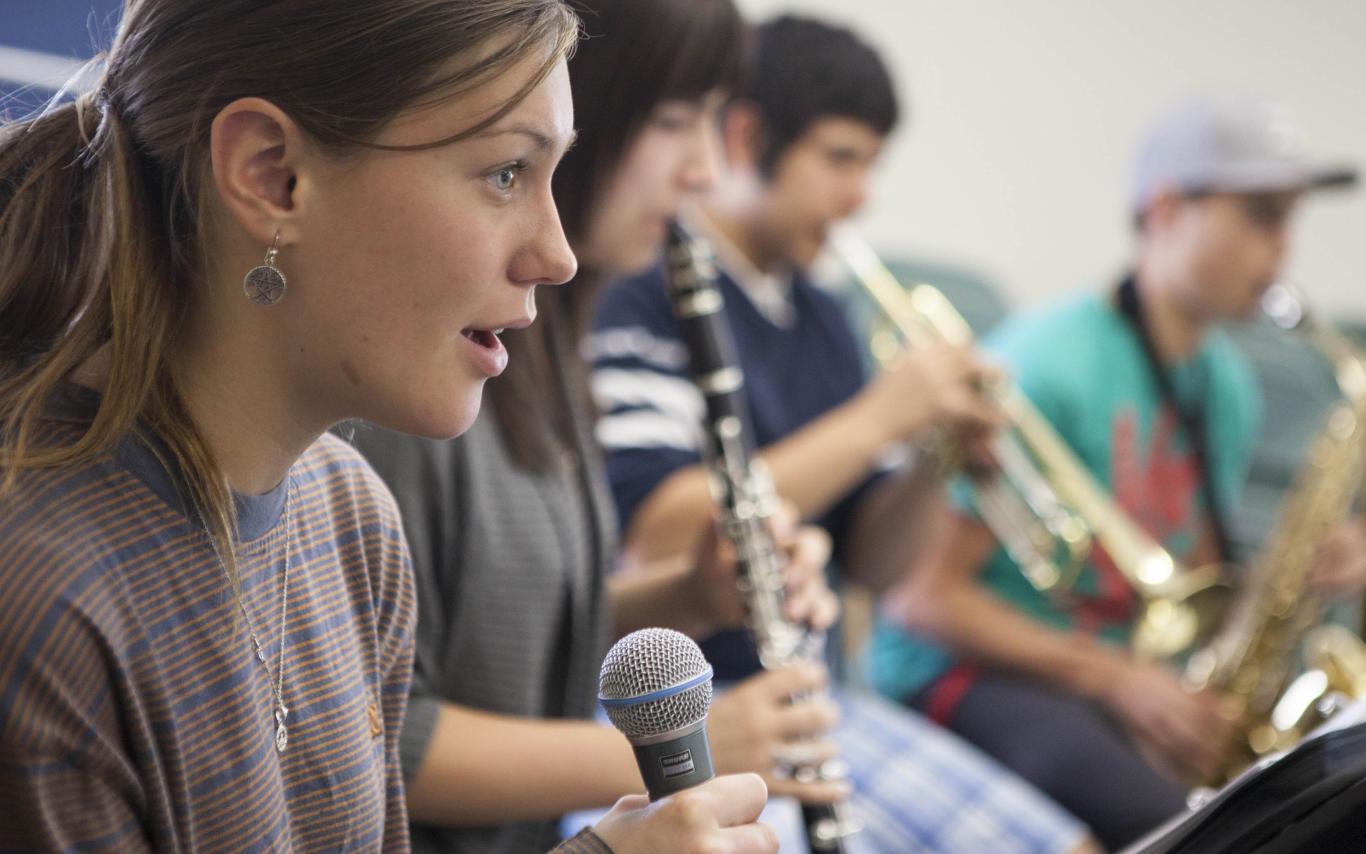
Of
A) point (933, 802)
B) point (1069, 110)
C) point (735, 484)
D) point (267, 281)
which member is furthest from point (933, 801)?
point (1069, 110)

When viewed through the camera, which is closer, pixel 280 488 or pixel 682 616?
pixel 280 488

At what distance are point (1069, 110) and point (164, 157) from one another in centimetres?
311

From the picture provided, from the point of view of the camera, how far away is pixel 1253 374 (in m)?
2.82

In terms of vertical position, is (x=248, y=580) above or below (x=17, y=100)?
below

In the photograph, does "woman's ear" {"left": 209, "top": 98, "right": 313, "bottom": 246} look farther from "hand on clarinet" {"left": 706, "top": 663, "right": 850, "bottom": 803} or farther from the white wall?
the white wall

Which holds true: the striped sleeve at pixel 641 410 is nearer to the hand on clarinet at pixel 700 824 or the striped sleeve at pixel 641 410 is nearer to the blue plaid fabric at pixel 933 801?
the blue plaid fabric at pixel 933 801

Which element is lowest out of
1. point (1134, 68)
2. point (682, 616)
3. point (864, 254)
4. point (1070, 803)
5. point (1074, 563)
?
point (1070, 803)

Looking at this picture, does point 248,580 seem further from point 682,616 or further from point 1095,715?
point 1095,715

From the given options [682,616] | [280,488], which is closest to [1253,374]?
[682,616]

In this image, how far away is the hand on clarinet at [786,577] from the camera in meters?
1.34

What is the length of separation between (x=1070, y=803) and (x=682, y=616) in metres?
0.64

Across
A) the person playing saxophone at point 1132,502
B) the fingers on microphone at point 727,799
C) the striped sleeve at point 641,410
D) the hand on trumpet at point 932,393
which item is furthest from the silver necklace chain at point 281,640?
the person playing saxophone at point 1132,502

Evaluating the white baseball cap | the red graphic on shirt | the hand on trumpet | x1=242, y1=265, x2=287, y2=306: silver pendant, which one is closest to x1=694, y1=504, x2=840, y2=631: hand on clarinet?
the hand on trumpet

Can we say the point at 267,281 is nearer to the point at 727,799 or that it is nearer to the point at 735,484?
the point at 727,799
